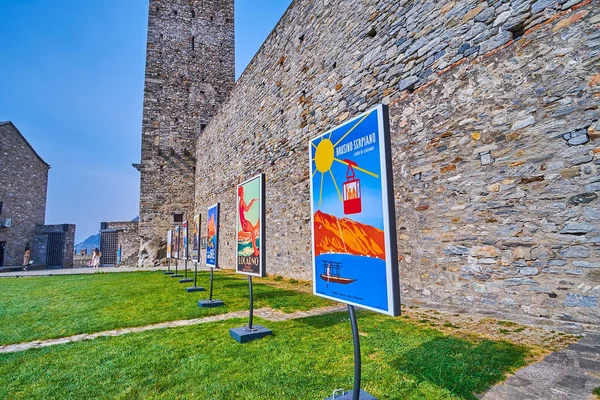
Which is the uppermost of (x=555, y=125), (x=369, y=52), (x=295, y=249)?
(x=369, y=52)

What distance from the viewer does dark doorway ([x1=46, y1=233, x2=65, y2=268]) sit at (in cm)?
2105

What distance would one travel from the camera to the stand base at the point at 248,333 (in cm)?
316

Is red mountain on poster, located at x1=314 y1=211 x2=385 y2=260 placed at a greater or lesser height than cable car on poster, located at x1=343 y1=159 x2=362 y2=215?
lesser

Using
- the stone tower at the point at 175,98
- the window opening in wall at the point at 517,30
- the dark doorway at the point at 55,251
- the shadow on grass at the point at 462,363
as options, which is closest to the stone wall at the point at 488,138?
the window opening in wall at the point at 517,30

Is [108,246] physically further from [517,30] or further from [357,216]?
[517,30]

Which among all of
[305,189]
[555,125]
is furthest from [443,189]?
[305,189]

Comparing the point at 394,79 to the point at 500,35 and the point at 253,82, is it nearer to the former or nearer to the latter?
the point at 500,35

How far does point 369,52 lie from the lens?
6020 millimetres

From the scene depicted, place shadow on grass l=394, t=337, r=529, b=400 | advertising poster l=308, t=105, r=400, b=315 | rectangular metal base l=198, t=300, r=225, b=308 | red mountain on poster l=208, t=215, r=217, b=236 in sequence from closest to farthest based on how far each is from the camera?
advertising poster l=308, t=105, r=400, b=315 → shadow on grass l=394, t=337, r=529, b=400 → rectangular metal base l=198, t=300, r=225, b=308 → red mountain on poster l=208, t=215, r=217, b=236

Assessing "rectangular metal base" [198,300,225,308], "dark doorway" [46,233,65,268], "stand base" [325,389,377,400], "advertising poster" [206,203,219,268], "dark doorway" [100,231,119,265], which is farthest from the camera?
"dark doorway" [100,231,119,265]

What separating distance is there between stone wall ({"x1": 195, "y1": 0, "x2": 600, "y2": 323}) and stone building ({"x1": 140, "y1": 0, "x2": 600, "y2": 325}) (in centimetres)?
1

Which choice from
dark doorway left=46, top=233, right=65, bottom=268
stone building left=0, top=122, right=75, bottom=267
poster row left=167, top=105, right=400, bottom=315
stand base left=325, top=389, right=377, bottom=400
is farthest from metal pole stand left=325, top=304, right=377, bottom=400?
dark doorway left=46, top=233, right=65, bottom=268

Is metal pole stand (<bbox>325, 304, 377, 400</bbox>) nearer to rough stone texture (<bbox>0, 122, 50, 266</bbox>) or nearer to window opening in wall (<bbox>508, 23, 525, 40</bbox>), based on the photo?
window opening in wall (<bbox>508, 23, 525, 40</bbox>)

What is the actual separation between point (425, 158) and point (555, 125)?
1600 mm
